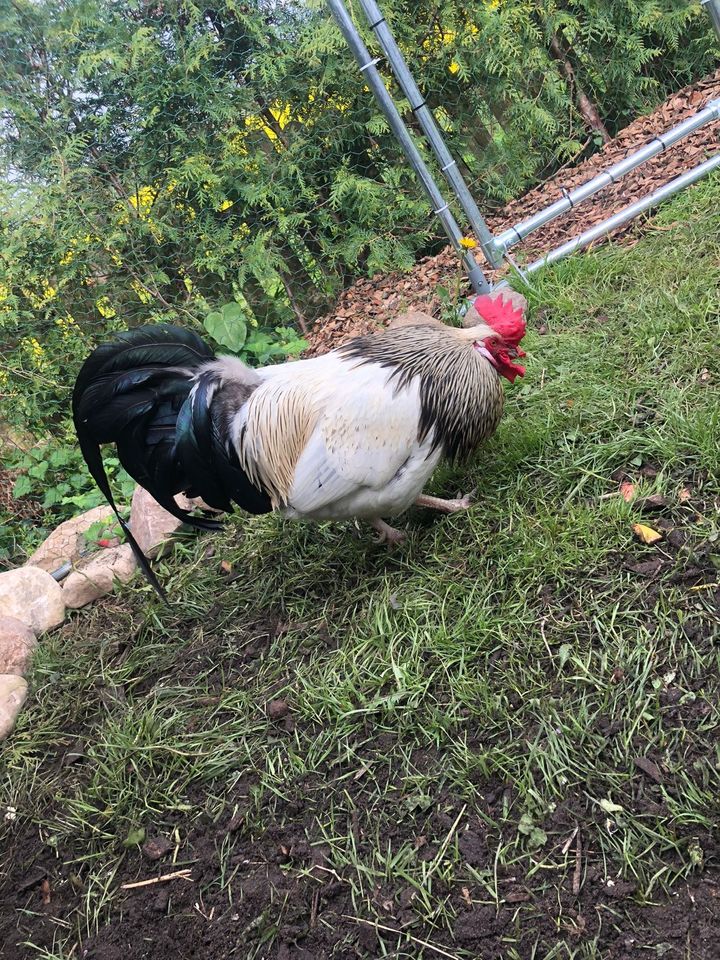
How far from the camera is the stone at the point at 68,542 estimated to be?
409cm

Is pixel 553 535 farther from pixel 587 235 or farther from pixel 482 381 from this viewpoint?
pixel 587 235

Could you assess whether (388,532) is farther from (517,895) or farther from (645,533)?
(517,895)

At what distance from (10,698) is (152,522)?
3.67 ft

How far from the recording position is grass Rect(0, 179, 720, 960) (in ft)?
6.10

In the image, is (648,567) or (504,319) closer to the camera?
(648,567)

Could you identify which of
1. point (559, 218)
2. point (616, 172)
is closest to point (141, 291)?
point (559, 218)

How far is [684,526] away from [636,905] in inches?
48.0

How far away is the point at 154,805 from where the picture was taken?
8.09ft

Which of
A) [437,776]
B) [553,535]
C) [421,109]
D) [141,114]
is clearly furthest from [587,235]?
[437,776]

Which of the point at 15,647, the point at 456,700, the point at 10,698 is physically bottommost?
the point at 456,700

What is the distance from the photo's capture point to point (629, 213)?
407 centimetres

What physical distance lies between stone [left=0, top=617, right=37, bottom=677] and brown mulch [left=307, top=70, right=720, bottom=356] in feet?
8.53

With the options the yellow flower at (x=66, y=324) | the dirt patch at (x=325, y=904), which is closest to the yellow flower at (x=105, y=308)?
the yellow flower at (x=66, y=324)

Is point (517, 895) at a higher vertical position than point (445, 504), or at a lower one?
lower
